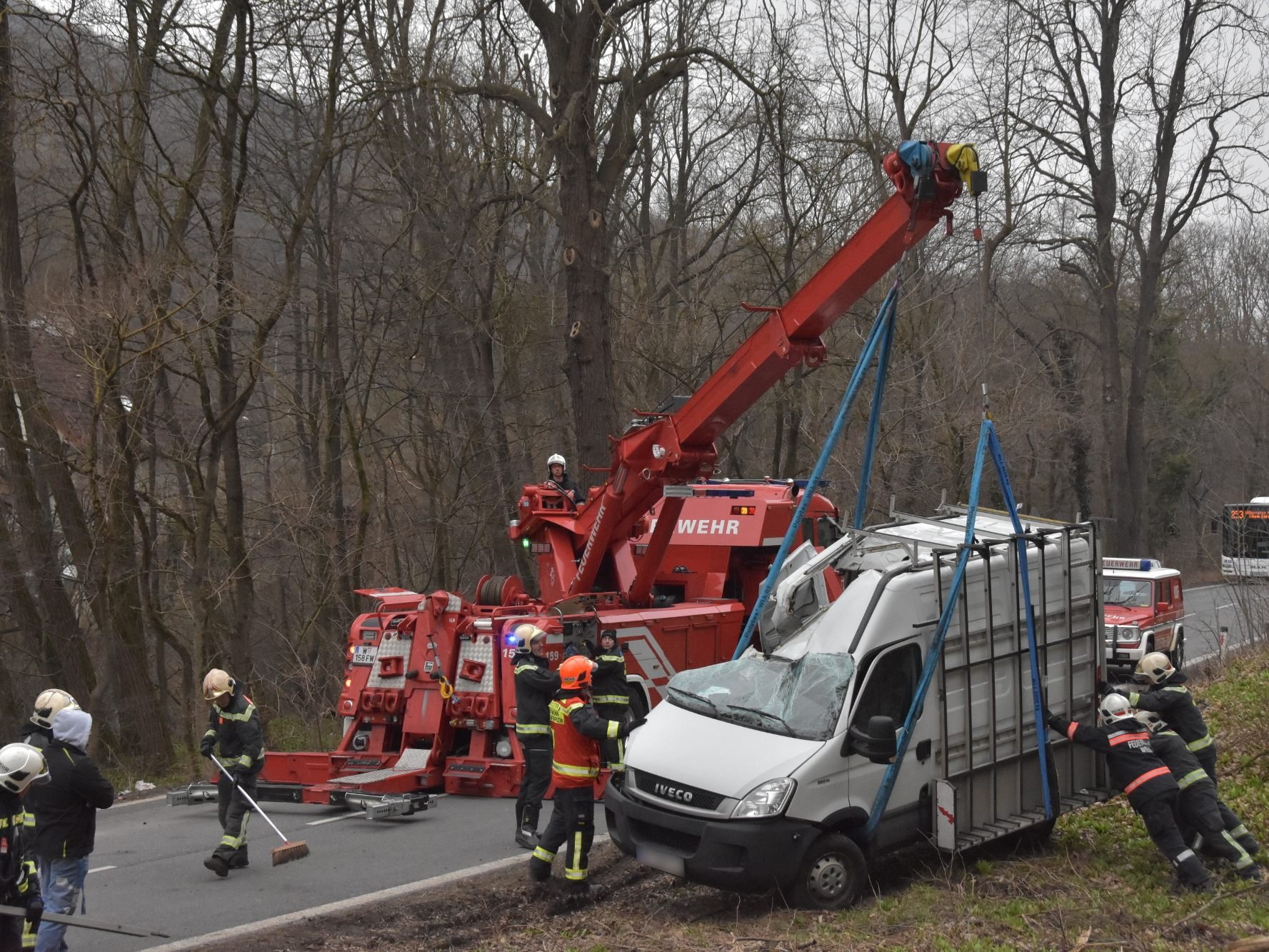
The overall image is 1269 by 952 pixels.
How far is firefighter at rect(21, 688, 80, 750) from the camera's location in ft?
23.0

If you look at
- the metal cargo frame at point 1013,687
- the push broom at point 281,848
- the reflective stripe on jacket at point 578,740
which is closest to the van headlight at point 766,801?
the reflective stripe on jacket at point 578,740

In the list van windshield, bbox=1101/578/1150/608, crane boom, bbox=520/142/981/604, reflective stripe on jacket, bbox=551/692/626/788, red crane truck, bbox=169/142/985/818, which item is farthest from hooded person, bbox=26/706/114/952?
van windshield, bbox=1101/578/1150/608

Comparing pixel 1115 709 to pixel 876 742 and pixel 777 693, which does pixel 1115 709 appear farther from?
pixel 777 693

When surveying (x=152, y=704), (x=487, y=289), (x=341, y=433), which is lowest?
(x=152, y=704)

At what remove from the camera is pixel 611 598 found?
41.6ft

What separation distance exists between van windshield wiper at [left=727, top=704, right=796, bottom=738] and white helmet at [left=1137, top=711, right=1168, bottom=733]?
2.54 m

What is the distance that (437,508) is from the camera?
73.8 feet

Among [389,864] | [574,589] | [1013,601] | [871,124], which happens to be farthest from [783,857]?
[871,124]

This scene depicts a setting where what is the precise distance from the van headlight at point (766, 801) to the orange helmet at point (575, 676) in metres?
1.54

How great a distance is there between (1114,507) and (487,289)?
68.0ft

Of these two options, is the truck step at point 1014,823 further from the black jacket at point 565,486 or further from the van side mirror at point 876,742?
the black jacket at point 565,486

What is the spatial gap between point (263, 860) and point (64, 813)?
2.83 meters

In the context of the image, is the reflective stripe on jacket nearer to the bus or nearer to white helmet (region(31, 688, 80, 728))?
white helmet (region(31, 688, 80, 728))

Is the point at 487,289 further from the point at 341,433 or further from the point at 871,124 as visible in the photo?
the point at 871,124
